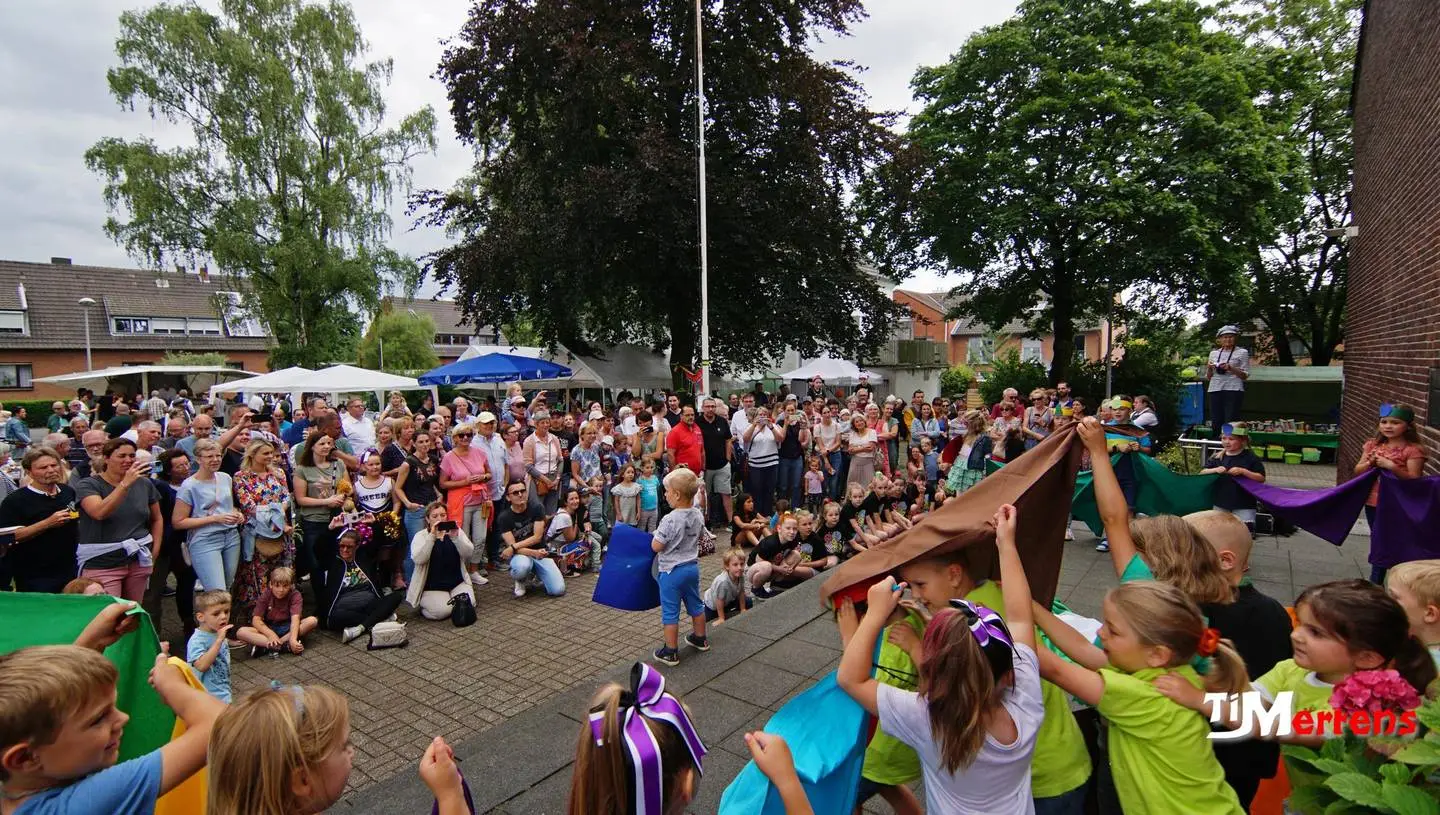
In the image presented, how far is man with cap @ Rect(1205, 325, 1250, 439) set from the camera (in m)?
12.0

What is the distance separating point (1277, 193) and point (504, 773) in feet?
80.7

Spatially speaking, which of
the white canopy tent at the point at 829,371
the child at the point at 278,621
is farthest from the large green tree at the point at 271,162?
the child at the point at 278,621

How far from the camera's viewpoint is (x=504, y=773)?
3.87 metres

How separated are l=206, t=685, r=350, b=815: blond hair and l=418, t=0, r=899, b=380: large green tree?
16.8 meters

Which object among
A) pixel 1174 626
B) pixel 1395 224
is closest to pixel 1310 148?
pixel 1395 224

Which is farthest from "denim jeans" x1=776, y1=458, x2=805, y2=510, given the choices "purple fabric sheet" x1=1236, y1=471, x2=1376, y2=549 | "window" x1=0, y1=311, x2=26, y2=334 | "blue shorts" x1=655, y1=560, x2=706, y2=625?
"window" x1=0, y1=311, x2=26, y2=334

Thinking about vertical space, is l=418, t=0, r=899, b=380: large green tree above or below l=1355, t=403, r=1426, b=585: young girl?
above

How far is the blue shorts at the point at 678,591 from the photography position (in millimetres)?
5375

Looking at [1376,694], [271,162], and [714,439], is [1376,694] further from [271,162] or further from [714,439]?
[271,162]

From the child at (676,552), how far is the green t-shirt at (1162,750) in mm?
3385

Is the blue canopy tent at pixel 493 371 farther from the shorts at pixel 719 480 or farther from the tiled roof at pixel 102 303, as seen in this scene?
the tiled roof at pixel 102 303

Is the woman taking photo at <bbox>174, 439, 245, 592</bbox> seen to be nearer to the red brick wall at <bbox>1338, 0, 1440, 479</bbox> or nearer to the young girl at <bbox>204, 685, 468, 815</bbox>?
the young girl at <bbox>204, 685, 468, 815</bbox>

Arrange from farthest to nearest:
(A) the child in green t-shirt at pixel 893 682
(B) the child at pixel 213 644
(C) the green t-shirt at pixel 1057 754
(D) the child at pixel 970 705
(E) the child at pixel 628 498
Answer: (E) the child at pixel 628 498 < (B) the child at pixel 213 644 < (A) the child in green t-shirt at pixel 893 682 < (C) the green t-shirt at pixel 1057 754 < (D) the child at pixel 970 705

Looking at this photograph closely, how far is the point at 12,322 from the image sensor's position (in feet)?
123
